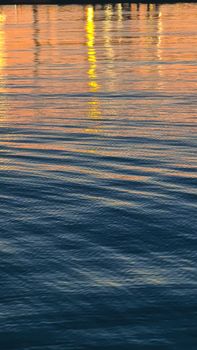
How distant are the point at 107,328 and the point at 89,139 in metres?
12.7

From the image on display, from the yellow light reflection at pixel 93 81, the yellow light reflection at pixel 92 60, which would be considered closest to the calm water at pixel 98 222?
the yellow light reflection at pixel 93 81

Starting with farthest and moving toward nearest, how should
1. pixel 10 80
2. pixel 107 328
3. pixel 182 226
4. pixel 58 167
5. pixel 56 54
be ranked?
pixel 56 54
pixel 10 80
pixel 58 167
pixel 182 226
pixel 107 328

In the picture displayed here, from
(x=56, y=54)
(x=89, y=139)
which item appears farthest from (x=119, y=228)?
(x=56, y=54)

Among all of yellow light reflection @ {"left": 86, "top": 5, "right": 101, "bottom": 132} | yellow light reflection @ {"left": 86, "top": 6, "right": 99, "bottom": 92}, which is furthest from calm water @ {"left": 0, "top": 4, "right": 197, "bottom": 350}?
yellow light reflection @ {"left": 86, "top": 6, "right": 99, "bottom": 92}

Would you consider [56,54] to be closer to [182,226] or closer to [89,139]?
[89,139]

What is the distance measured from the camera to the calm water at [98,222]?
9.69 metres

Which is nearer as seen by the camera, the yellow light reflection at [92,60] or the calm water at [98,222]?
the calm water at [98,222]

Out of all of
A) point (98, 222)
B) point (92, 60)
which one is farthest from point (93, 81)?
point (98, 222)

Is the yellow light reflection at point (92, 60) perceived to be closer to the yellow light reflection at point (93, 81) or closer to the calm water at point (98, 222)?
the yellow light reflection at point (93, 81)

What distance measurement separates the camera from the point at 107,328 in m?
9.57

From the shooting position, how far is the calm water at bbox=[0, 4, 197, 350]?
381 inches

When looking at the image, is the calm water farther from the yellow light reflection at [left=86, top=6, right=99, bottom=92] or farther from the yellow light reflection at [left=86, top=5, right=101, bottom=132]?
the yellow light reflection at [left=86, top=6, right=99, bottom=92]

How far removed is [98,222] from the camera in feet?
45.2

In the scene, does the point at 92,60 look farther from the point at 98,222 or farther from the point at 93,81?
the point at 98,222
